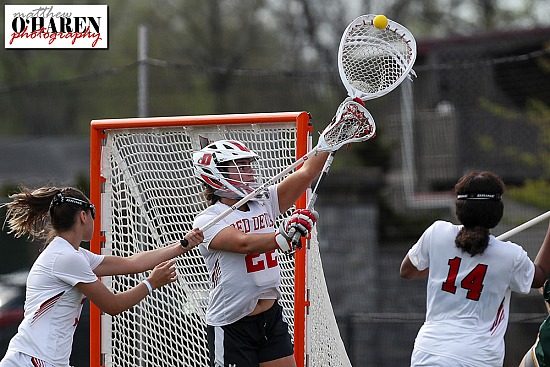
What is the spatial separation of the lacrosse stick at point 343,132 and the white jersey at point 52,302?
0.54 meters

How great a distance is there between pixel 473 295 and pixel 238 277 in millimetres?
1150

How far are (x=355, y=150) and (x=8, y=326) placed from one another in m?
4.14

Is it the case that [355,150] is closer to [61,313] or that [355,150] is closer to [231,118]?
[231,118]

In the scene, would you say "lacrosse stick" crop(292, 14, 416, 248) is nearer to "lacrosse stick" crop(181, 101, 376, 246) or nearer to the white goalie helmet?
"lacrosse stick" crop(181, 101, 376, 246)

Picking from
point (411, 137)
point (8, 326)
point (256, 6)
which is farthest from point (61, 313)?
point (256, 6)

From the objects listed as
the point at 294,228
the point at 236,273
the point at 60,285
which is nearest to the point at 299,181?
the point at 236,273

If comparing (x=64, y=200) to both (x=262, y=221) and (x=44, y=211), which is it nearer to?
(x=44, y=211)

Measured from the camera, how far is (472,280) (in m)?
3.91

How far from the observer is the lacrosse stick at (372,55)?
450 cm

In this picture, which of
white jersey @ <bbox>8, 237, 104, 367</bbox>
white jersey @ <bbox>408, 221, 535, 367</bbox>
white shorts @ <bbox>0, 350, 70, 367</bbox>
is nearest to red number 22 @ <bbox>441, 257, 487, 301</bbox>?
white jersey @ <bbox>408, 221, 535, 367</bbox>

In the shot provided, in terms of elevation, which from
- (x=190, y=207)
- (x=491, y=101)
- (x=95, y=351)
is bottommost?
(x=95, y=351)

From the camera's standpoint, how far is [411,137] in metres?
8.62
